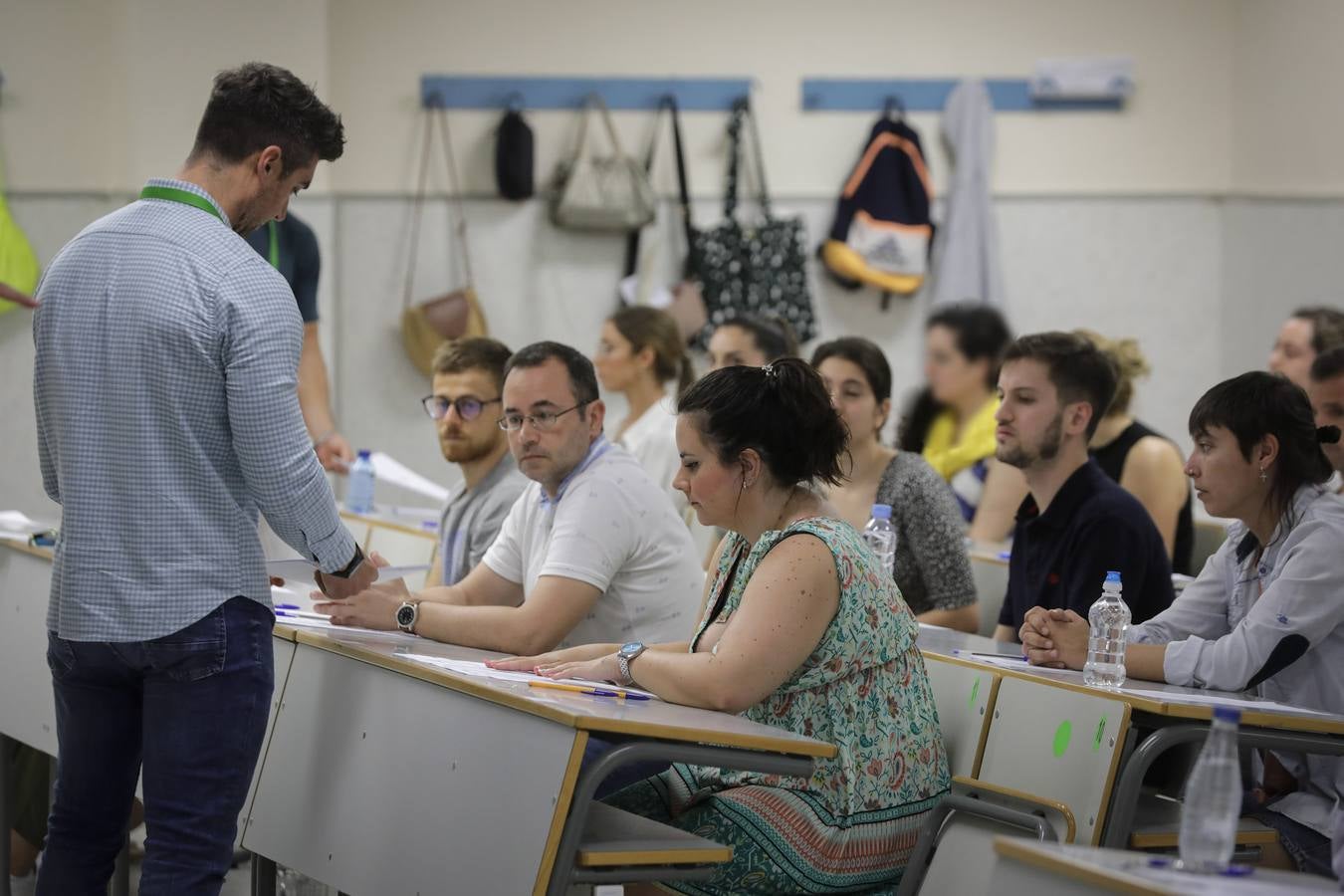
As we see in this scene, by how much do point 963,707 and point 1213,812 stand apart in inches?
42.2

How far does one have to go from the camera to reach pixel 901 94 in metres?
7.00

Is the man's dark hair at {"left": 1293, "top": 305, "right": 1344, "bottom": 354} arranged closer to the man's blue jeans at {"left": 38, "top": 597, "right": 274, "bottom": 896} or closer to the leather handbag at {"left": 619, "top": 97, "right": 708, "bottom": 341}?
the leather handbag at {"left": 619, "top": 97, "right": 708, "bottom": 341}

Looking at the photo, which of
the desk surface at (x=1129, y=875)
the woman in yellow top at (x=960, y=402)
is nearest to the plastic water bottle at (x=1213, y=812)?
the desk surface at (x=1129, y=875)

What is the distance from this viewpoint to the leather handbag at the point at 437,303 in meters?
6.82

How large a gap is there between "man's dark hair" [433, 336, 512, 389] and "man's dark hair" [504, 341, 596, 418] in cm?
44

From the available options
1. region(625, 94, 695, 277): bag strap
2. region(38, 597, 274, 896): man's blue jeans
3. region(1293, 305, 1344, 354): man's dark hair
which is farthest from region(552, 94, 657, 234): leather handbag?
region(38, 597, 274, 896): man's blue jeans

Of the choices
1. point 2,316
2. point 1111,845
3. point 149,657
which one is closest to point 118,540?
point 149,657

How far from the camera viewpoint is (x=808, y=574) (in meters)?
2.31

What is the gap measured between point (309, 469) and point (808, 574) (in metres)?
0.75

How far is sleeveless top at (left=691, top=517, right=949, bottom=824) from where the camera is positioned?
7.67 feet

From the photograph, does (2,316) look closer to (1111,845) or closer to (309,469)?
(309,469)

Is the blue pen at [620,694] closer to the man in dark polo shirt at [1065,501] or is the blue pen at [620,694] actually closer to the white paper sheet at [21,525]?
the man in dark polo shirt at [1065,501]

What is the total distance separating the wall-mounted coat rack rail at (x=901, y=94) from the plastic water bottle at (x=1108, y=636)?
459 cm

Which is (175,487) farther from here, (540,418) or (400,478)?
(400,478)
